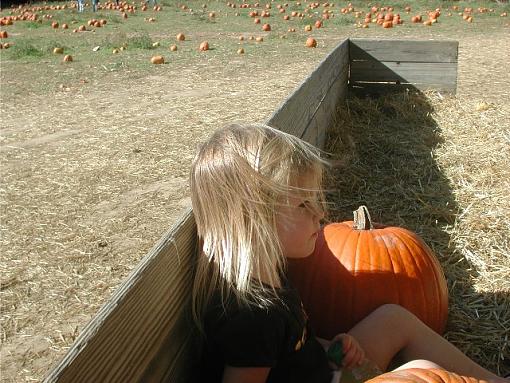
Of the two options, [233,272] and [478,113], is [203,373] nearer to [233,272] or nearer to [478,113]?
[233,272]

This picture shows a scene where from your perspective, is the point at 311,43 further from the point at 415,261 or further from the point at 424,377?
the point at 424,377

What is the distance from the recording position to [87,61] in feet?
37.7

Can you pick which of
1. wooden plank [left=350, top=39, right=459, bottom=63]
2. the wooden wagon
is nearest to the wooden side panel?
wooden plank [left=350, top=39, right=459, bottom=63]

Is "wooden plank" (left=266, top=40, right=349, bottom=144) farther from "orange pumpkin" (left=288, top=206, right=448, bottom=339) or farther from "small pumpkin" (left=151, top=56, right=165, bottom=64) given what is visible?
"small pumpkin" (left=151, top=56, right=165, bottom=64)

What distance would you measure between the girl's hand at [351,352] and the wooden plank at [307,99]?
1.08m

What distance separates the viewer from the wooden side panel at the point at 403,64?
765cm

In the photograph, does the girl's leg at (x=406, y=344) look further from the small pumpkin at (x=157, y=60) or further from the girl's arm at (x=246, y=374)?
the small pumpkin at (x=157, y=60)

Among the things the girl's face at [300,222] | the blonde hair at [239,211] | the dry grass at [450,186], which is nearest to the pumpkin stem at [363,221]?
the dry grass at [450,186]

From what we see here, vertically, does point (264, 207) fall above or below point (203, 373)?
above

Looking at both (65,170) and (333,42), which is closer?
Result: (65,170)

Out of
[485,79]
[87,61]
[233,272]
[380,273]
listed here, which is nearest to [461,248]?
[380,273]

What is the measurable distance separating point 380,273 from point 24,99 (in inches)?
281

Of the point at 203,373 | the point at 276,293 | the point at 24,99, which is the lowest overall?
the point at 24,99

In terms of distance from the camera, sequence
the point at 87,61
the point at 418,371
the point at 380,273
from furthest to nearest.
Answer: the point at 87,61 → the point at 380,273 → the point at 418,371
